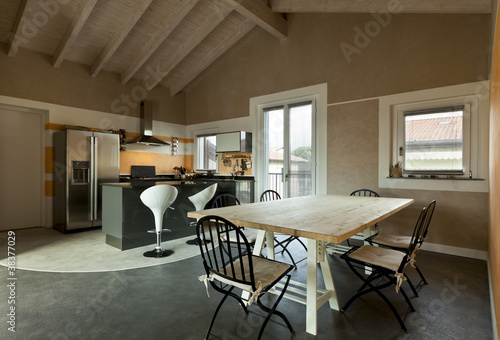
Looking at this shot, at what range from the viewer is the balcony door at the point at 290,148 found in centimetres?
513

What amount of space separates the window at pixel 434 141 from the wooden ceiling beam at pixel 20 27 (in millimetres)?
5777

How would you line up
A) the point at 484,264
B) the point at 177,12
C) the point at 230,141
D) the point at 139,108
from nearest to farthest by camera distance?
the point at 484,264, the point at 177,12, the point at 230,141, the point at 139,108

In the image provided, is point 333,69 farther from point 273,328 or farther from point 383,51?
point 273,328

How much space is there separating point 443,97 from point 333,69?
5.69 feet

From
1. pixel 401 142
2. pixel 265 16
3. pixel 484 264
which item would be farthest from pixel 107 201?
pixel 484 264

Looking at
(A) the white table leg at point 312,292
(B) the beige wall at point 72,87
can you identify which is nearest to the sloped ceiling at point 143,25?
(B) the beige wall at point 72,87

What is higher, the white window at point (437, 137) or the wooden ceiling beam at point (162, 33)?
the wooden ceiling beam at point (162, 33)

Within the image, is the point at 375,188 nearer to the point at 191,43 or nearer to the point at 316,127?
the point at 316,127

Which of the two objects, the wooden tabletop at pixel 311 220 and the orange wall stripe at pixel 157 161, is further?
the orange wall stripe at pixel 157 161

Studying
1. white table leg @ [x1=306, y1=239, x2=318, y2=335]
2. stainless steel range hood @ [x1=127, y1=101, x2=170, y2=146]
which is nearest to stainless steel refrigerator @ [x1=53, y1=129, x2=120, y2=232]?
stainless steel range hood @ [x1=127, y1=101, x2=170, y2=146]

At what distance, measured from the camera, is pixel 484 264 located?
10.8 feet

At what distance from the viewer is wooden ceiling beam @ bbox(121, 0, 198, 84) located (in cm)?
437

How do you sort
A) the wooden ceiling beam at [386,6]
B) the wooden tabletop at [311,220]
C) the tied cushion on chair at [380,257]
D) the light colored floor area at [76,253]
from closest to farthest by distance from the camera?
the wooden tabletop at [311,220] → the tied cushion on chair at [380,257] → the wooden ceiling beam at [386,6] → the light colored floor area at [76,253]

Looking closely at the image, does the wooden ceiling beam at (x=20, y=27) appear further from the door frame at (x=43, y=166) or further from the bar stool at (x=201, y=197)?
the bar stool at (x=201, y=197)
